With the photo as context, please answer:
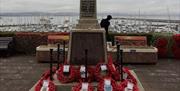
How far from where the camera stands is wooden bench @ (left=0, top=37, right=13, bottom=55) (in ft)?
46.9

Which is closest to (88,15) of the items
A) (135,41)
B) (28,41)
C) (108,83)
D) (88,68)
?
(88,68)

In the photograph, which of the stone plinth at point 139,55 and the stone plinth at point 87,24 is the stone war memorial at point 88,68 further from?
the stone plinth at point 139,55

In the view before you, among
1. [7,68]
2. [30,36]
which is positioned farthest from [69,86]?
[30,36]

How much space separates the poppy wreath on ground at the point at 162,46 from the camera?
14.6 metres

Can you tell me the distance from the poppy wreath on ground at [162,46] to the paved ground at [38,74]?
0.63m

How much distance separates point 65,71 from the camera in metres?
7.88

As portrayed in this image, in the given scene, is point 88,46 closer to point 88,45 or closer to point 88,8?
point 88,45

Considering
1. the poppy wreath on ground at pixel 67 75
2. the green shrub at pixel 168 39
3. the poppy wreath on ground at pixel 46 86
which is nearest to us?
the poppy wreath on ground at pixel 46 86

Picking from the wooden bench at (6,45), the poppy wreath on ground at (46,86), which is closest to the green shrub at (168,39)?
the wooden bench at (6,45)

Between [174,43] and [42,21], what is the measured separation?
11.0 metres

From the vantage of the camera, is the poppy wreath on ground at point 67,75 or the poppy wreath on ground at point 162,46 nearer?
the poppy wreath on ground at point 67,75

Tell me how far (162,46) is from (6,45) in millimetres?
6841

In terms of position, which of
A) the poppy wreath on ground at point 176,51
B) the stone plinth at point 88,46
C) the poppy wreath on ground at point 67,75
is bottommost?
the poppy wreath on ground at point 176,51

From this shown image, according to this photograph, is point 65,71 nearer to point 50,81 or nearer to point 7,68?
point 50,81
